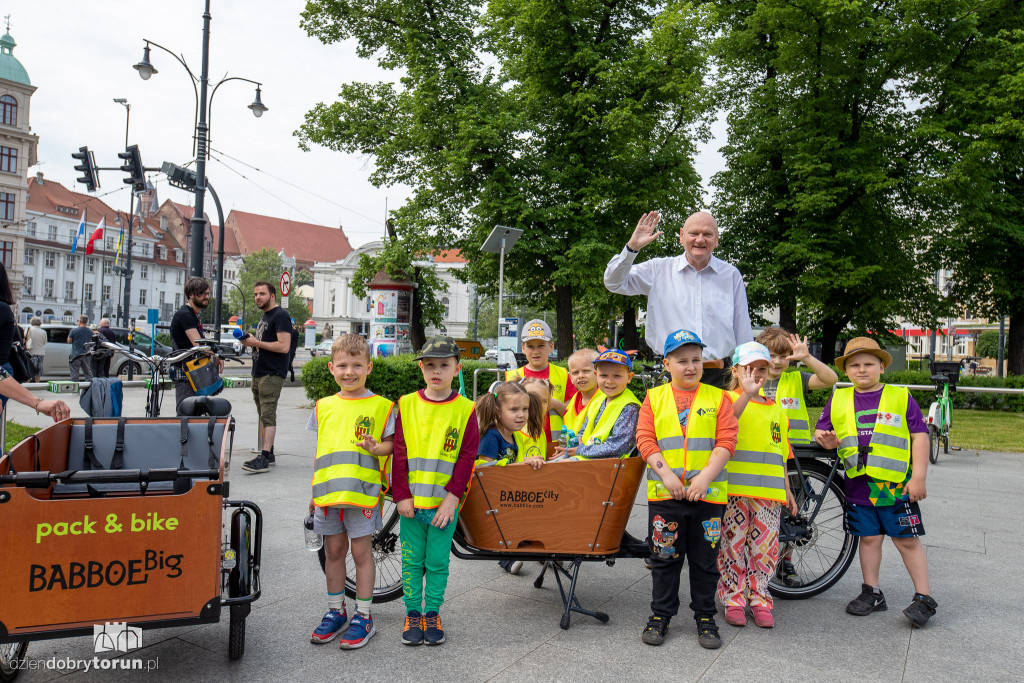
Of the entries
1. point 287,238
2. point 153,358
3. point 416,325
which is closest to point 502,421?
point 153,358

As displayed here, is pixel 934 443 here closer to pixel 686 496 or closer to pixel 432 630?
pixel 686 496

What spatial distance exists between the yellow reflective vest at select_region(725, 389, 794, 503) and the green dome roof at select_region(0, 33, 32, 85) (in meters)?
65.6

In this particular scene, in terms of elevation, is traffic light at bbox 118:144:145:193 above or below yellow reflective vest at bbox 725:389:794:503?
above

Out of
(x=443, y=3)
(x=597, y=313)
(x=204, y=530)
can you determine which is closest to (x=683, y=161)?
(x=597, y=313)

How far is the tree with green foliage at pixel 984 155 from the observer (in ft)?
56.2

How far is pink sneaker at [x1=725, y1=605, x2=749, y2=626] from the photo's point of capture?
3697 mm

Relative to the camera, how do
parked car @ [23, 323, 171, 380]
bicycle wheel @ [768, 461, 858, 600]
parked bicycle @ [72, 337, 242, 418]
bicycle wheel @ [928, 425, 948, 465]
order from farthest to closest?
parked car @ [23, 323, 171, 380] < bicycle wheel @ [928, 425, 948, 465] < parked bicycle @ [72, 337, 242, 418] < bicycle wheel @ [768, 461, 858, 600]

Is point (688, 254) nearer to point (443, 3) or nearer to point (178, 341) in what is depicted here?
point (178, 341)

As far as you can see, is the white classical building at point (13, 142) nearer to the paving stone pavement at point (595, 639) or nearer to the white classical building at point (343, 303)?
the white classical building at point (343, 303)

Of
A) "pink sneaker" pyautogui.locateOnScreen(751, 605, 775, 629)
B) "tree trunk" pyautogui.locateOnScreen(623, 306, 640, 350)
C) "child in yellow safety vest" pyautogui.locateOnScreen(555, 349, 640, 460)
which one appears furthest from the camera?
"tree trunk" pyautogui.locateOnScreen(623, 306, 640, 350)

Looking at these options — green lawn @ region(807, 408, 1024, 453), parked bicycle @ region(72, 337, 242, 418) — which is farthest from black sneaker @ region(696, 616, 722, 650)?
green lawn @ region(807, 408, 1024, 453)

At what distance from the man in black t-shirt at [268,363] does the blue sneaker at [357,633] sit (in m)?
4.34

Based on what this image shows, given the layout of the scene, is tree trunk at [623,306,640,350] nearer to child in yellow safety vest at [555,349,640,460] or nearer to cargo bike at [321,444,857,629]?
child in yellow safety vest at [555,349,640,460]

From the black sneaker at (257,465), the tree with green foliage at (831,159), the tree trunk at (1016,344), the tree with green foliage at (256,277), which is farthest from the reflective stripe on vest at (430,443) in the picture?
the tree with green foliage at (256,277)
